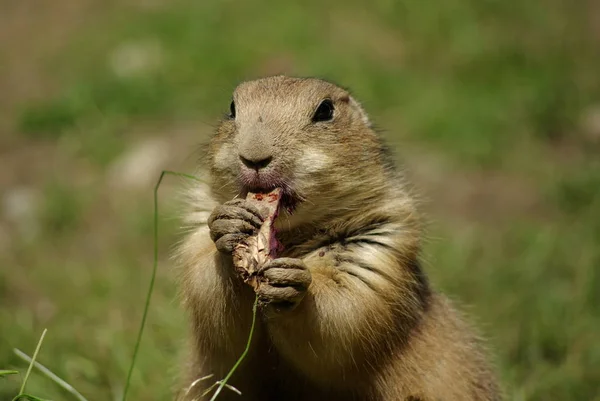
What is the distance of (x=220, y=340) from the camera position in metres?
3.64

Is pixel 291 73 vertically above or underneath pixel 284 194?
above

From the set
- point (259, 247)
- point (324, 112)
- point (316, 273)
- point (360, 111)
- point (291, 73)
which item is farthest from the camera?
point (291, 73)

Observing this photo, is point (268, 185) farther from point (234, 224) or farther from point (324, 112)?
point (324, 112)

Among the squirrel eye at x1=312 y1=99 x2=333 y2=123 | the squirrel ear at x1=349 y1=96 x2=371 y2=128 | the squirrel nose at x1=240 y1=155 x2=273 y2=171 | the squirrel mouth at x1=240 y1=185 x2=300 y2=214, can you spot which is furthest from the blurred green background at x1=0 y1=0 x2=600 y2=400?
the squirrel nose at x1=240 y1=155 x2=273 y2=171

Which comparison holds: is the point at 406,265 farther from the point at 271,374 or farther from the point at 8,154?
the point at 8,154

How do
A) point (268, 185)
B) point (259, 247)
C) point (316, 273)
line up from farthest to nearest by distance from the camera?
point (316, 273), point (268, 185), point (259, 247)

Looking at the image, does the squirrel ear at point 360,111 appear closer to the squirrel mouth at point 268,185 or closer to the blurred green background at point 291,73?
the blurred green background at point 291,73

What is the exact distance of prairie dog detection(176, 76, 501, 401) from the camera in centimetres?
338

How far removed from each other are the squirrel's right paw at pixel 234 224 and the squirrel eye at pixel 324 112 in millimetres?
675

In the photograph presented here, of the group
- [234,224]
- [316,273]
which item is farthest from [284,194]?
[316,273]

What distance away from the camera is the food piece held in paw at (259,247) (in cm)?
323

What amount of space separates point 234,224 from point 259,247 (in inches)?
5.4

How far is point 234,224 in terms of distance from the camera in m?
3.26

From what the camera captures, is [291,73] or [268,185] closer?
[268,185]
